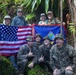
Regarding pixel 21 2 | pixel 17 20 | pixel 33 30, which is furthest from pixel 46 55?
pixel 21 2

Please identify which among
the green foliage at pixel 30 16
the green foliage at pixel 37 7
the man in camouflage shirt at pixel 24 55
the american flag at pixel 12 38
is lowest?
the man in camouflage shirt at pixel 24 55

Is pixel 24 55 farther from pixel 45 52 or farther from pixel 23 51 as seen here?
pixel 45 52

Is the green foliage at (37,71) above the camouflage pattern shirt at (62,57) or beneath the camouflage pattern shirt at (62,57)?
beneath

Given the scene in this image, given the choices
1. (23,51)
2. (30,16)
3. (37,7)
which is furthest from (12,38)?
(37,7)

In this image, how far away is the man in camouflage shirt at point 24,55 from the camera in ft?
32.6

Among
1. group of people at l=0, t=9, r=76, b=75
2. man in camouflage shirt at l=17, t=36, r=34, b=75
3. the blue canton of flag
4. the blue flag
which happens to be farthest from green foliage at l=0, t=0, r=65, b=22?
man in camouflage shirt at l=17, t=36, r=34, b=75

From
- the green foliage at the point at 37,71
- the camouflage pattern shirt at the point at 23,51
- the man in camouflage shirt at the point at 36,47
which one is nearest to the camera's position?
the green foliage at the point at 37,71

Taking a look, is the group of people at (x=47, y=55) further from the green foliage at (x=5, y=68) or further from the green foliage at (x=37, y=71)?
the green foliage at (x=5, y=68)

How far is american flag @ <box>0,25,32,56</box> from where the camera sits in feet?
34.9

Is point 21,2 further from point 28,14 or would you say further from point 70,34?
point 70,34

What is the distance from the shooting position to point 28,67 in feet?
32.2

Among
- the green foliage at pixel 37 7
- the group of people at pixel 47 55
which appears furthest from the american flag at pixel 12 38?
the green foliage at pixel 37 7

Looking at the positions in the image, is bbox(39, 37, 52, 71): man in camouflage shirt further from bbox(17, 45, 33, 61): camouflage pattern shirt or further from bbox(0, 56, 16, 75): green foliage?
bbox(0, 56, 16, 75): green foliage

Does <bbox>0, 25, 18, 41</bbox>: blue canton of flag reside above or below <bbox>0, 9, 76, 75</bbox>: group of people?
above
